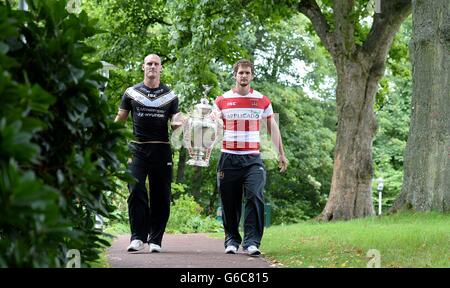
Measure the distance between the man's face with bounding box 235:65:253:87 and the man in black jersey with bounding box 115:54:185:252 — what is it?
0.73 m

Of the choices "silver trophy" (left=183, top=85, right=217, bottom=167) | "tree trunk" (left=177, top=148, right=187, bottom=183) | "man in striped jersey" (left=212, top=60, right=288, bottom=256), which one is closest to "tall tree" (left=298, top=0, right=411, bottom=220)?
"silver trophy" (left=183, top=85, right=217, bottom=167)

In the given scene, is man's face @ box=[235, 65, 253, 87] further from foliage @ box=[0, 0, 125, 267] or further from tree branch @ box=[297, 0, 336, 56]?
tree branch @ box=[297, 0, 336, 56]

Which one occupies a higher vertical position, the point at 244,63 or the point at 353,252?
the point at 244,63

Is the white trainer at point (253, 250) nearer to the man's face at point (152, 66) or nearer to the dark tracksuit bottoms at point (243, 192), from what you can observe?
the dark tracksuit bottoms at point (243, 192)

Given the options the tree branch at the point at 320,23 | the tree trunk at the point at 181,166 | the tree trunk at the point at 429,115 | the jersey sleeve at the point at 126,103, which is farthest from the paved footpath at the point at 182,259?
the tree trunk at the point at 181,166

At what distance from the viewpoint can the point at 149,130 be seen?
882cm

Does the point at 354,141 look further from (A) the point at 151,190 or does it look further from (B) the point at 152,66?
(B) the point at 152,66

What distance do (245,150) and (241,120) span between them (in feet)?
1.11

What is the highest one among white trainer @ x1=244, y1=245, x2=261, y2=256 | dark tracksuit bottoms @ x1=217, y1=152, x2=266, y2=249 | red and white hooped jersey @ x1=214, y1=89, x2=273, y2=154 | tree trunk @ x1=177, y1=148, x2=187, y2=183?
red and white hooped jersey @ x1=214, y1=89, x2=273, y2=154

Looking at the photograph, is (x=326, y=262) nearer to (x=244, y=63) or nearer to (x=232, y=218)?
(x=232, y=218)

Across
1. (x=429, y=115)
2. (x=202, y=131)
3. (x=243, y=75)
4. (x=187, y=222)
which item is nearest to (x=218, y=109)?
(x=243, y=75)

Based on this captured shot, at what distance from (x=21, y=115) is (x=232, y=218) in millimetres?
6032

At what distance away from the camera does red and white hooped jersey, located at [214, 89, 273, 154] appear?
8.83 m
